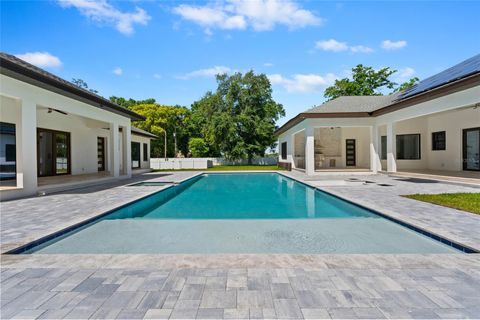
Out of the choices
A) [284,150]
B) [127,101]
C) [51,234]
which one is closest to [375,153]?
[284,150]

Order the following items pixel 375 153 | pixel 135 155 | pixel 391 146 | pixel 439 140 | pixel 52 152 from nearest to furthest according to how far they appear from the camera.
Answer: pixel 52 152, pixel 391 146, pixel 439 140, pixel 375 153, pixel 135 155

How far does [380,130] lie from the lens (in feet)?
49.3

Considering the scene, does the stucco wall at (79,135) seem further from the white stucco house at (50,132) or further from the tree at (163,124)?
the tree at (163,124)

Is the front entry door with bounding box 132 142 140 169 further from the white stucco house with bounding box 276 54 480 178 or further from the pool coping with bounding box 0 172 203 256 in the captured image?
the pool coping with bounding box 0 172 203 256

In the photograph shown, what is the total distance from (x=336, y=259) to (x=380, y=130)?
46.7ft

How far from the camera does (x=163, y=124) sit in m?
32.4

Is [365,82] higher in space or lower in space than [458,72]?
higher

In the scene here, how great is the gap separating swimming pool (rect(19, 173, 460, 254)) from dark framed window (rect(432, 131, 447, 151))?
10627 mm

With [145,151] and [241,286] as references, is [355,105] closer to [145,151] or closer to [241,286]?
[241,286]

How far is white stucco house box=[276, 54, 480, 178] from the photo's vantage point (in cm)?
1048

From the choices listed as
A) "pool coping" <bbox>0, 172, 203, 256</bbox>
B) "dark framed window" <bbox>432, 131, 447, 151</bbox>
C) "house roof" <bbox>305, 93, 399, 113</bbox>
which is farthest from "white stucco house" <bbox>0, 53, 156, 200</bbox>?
"dark framed window" <bbox>432, 131, 447, 151</bbox>

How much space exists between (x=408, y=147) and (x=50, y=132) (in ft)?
63.4

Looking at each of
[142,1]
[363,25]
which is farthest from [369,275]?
[363,25]

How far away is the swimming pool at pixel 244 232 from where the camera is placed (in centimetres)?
374
